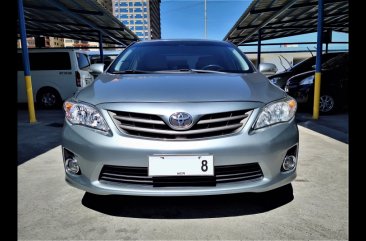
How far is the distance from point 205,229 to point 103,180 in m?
0.75

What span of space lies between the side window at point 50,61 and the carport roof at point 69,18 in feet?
4.60

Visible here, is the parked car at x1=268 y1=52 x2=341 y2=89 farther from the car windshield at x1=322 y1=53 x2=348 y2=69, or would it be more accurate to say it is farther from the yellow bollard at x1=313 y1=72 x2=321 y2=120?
the yellow bollard at x1=313 y1=72 x2=321 y2=120

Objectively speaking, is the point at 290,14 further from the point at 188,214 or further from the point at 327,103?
the point at 188,214

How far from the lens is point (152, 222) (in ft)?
7.09

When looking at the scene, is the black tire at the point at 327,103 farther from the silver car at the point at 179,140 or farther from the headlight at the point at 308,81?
the silver car at the point at 179,140

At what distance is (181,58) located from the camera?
323 cm

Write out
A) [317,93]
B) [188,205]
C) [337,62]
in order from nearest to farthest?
[188,205] < [317,93] < [337,62]

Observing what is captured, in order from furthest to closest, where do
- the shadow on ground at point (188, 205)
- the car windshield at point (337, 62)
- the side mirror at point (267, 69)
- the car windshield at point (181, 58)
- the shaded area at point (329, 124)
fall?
the car windshield at point (337, 62) → the shaded area at point (329, 124) → the side mirror at point (267, 69) → the car windshield at point (181, 58) → the shadow on ground at point (188, 205)

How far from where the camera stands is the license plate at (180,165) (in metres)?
1.91

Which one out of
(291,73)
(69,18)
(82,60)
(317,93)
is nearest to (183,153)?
(317,93)

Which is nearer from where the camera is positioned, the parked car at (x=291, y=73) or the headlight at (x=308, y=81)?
the headlight at (x=308, y=81)

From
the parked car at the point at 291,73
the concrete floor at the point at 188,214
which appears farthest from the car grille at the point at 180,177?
the parked car at the point at 291,73

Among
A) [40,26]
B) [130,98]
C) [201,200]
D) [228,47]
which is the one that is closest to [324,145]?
[228,47]

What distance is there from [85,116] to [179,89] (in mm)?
679
